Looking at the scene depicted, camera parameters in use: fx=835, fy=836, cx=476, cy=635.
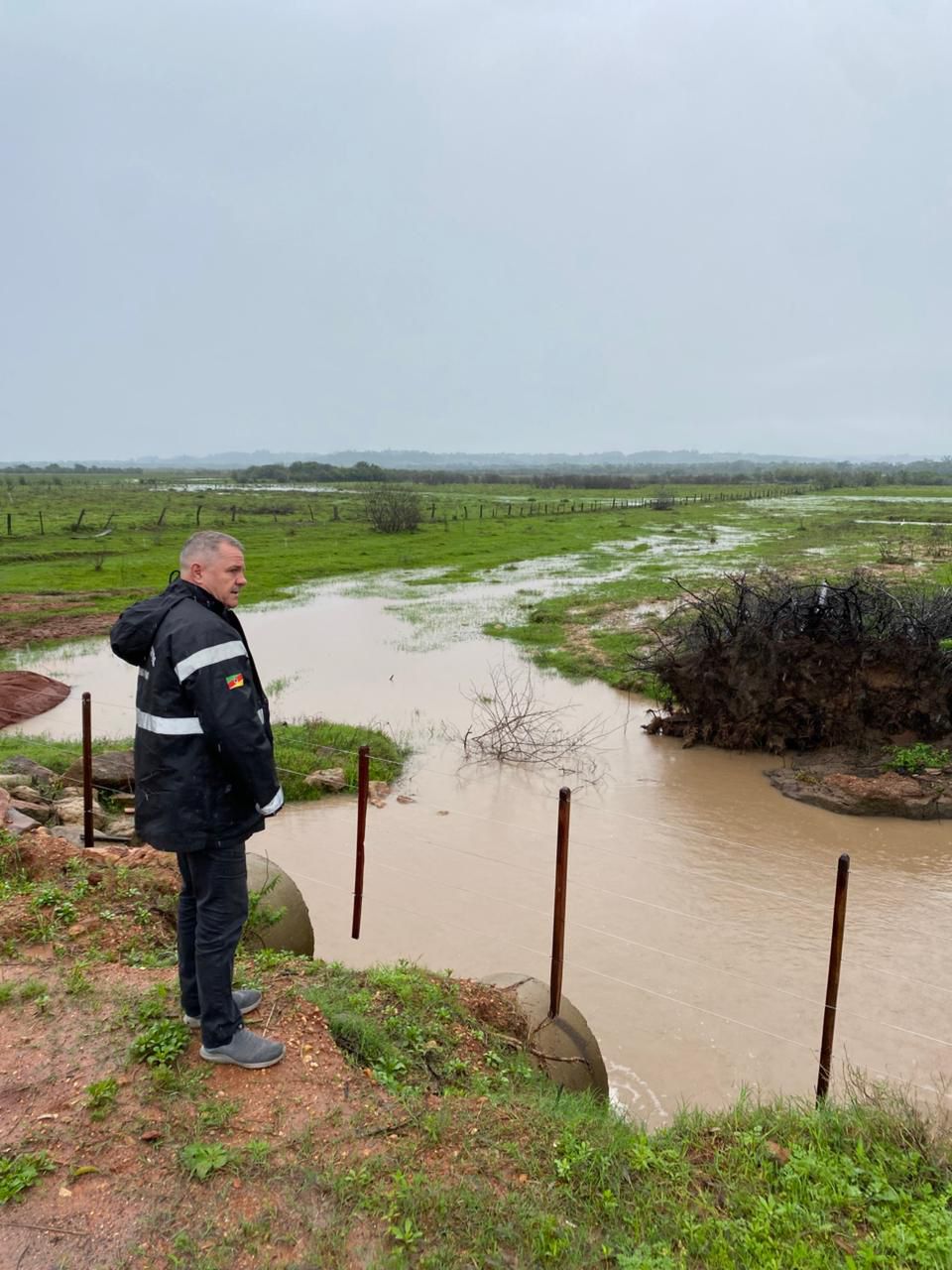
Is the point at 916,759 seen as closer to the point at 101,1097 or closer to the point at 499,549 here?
the point at 101,1097

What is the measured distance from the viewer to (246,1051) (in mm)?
3629

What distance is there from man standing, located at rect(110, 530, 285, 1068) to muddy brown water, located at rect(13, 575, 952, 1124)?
2.96 m

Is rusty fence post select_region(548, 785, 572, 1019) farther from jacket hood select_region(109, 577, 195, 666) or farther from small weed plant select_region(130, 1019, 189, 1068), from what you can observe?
jacket hood select_region(109, 577, 195, 666)

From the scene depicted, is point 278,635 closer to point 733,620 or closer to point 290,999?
point 733,620

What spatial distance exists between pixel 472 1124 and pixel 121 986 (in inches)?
76.0

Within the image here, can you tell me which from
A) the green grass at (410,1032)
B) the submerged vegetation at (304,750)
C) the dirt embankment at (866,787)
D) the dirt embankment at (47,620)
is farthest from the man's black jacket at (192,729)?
the dirt embankment at (47,620)

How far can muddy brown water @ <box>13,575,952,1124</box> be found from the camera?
5566 mm

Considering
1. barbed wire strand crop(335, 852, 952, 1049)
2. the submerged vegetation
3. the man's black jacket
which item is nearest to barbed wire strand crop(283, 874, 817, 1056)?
barbed wire strand crop(335, 852, 952, 1049)

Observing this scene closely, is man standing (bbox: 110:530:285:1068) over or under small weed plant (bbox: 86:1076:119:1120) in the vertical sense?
over

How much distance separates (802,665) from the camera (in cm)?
1100

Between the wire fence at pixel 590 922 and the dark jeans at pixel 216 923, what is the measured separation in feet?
6.22

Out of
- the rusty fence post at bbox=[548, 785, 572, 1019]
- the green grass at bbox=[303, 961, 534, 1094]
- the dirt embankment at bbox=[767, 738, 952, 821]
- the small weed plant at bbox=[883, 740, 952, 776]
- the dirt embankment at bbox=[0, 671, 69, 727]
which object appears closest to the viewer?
the green grass at bbox=[303, 961, 534, 1094]

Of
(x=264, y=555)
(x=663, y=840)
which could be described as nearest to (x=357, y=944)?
(x=663, y=840)

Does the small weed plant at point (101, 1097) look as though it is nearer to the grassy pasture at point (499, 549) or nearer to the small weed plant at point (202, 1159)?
the small weed plant at point (202, 1159)
